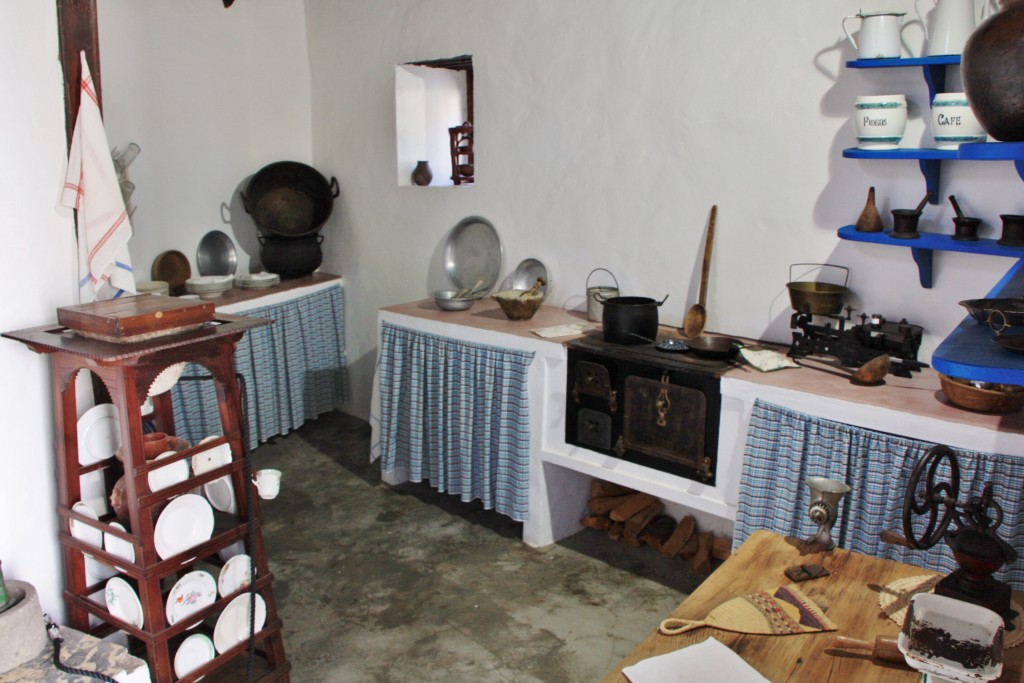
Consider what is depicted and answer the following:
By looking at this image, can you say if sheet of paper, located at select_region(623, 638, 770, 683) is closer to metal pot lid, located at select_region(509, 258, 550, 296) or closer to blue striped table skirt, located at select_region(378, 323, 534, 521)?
blue striped table skirt, located at select_region(378, 323, 534, 521)

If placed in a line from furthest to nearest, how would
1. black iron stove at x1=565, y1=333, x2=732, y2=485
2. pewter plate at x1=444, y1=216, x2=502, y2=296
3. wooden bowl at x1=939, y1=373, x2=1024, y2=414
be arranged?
pewter plate at x1=444, y1=216, x2=502, y2=296 < black iron stove at x1=565, y1=333, x2=732, y2=485 < wooden bowl at x1=939, y1=373, x2=1024, y2=414

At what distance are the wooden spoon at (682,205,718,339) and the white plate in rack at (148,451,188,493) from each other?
1.94 metres

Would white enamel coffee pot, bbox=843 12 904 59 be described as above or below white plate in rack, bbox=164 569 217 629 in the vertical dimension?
above

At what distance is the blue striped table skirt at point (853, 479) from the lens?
7.54ft

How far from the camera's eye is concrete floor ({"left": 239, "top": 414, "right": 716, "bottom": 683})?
2734mm

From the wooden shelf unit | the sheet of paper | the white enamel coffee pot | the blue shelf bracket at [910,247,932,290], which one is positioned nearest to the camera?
the sheet of paper

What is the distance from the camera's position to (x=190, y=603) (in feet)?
7.13

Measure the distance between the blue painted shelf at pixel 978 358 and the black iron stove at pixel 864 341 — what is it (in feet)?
5.12

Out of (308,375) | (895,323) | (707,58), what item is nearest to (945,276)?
(895,323)

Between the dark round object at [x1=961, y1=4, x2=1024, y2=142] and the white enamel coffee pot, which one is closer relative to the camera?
the dark round object at [x1=961, y1=4, x2=1024, y2=142]

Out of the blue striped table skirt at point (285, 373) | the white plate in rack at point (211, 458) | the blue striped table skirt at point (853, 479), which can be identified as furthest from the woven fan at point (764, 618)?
the blue striped table skirt at point (285, 373)

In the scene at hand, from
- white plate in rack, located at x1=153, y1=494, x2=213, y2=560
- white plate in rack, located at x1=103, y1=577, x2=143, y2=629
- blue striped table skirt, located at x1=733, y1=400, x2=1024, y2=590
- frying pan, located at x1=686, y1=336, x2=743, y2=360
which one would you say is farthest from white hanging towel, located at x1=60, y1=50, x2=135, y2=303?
blue striped table skirt, located at x1=733, y1=400, x2=1024, y2=590

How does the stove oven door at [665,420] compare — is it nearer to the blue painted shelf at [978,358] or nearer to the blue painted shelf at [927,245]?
the blue painted shelf at [927,245]

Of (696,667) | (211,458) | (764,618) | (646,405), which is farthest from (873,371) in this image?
(211,458)
